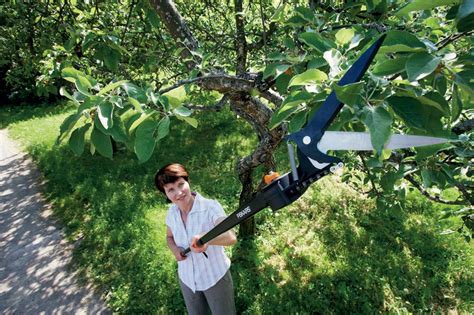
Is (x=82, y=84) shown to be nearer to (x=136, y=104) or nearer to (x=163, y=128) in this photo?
(x=136, y=104)

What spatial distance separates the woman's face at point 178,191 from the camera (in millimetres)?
2834

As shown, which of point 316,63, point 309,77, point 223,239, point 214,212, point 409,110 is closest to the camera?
point 409,110

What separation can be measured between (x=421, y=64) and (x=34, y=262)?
19.1ft

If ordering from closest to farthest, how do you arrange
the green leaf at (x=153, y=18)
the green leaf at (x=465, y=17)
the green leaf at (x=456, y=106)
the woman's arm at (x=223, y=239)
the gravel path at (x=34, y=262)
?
the green leaf at (x=465, y=17) < the green leaf at (x=456, y=106) < the woman's arm at (x=223, y=239) < the green leaf at (x=153, y=18) < the gravel path at (x=34, y=262)

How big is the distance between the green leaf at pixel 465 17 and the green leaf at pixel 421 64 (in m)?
0.09

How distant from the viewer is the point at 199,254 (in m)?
2.97

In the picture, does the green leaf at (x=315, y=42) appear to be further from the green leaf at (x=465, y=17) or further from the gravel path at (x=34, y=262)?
the gravel path at (x=34, y=262)

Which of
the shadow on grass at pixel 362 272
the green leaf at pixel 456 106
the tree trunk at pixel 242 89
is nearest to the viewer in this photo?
the green leaf at pixel 456 106

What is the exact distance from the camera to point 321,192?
19.4ft

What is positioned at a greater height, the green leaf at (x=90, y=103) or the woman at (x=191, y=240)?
the green leaf at (x=90, y=103)

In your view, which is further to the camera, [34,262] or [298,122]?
[34,262]

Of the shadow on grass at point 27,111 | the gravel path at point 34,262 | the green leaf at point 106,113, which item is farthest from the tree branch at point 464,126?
the shadow on grass at point 27,111

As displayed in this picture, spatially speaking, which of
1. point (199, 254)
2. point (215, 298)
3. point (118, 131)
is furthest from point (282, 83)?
point (215, 298)

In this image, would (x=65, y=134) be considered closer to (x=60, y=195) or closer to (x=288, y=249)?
(x=288, y=249)
